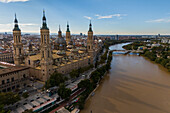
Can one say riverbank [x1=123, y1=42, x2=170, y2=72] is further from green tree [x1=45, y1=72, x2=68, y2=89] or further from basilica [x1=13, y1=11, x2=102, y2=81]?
green tree [x1=45, y1=72, x2=68, y2=89]

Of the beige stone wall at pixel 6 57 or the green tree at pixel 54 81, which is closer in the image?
the green tree at pixel 54 81

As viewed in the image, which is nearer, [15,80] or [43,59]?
[15,80]

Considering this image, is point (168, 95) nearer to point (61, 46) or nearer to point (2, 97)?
→ point (2, 97)

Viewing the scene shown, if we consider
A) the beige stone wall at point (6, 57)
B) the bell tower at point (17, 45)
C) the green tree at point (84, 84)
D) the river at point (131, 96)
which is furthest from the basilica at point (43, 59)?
the beige stone wall at point (6, 57)

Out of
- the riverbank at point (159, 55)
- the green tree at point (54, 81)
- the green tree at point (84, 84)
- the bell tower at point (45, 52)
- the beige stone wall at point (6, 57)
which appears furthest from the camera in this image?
the riverbank at point (159, 55)

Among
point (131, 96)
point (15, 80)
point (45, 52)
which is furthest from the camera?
point (45, 52)

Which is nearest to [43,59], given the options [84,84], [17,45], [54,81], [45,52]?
[45,52]

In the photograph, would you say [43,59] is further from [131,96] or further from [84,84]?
[131,96]

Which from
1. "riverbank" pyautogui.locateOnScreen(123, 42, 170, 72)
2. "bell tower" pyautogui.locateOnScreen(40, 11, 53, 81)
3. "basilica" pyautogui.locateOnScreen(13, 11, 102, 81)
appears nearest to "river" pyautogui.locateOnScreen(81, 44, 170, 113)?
"basilica" pyautogui.locateOnScreen(13, 11, 102, 81)

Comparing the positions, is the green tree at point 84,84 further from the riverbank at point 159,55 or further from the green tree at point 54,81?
the riverbank at point 159,55

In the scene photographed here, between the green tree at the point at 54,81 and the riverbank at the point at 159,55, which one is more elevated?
the riverbank at the point at 159,55

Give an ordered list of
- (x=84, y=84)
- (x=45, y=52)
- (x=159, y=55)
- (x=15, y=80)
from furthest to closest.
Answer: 1. (x=159, y=55)
2. (x=45, y=52)
3. (x=84, y=84)
4. (x=15, y=80)
